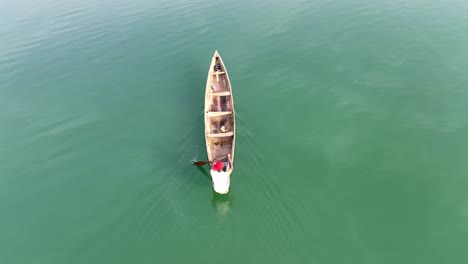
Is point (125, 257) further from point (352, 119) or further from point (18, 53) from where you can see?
point (18, 53)

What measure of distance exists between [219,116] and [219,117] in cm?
8

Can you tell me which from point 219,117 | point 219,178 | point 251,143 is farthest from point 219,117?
point 219,178

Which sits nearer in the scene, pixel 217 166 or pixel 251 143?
pixel 217 166

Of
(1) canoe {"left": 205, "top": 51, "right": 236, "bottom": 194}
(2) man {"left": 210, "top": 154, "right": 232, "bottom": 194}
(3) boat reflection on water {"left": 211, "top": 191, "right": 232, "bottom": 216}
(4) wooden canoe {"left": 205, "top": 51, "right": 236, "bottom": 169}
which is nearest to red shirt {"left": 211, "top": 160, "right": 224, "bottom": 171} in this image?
(2) man {"left": 210, "top": 154, "right": 232, "bottom": 194}

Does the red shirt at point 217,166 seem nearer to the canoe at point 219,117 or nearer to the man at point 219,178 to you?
the man at point 219,178

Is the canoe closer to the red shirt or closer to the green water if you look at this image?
the red shirt

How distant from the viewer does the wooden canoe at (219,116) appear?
18984 millimetres

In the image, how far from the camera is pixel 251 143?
20062 mm

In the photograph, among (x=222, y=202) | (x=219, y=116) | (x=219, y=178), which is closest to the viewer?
(x=219, y=178)

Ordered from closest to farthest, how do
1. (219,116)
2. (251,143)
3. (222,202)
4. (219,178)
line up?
(219,178)
(222,202)
(251,143)
(219,116)

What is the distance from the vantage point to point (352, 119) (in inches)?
848

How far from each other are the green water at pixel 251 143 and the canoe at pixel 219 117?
1.03 m

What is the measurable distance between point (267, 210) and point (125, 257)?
7835mm

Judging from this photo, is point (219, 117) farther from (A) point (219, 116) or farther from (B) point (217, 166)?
(B) point (217, 166)
